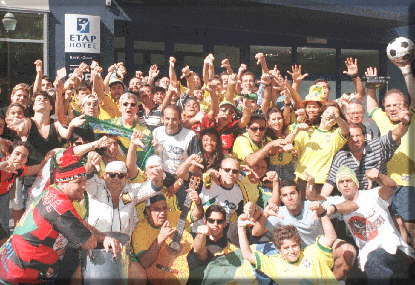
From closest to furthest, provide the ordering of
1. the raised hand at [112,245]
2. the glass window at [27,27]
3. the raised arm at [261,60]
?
the glass window at [27,27], the raised hand at [112,245], the raised arm at [261,60]

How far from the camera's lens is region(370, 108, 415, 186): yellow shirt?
155 inches

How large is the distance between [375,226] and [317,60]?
1.17 meters

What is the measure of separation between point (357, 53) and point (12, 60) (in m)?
2.23

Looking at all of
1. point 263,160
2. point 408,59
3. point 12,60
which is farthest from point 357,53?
point 12,60

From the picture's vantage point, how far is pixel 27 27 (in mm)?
3730

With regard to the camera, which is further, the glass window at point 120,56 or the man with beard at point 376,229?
the man with beard at point 376,229

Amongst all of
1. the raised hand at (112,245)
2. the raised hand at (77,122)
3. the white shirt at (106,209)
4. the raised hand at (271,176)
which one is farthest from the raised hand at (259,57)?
the raised hand at (112,245)

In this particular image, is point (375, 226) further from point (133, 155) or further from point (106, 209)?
point (106, 209)

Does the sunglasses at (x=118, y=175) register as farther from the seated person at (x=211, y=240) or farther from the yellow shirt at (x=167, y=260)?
the seated person at (x=211, y=240)

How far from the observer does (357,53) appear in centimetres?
392

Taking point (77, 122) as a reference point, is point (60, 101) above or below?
above

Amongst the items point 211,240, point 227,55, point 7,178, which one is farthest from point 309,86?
point 7,178

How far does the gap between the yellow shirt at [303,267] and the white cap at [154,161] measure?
87cm

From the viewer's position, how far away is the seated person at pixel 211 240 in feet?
13.0
